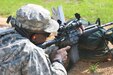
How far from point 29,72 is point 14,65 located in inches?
6.8

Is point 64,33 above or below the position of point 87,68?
above

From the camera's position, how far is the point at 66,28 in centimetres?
577

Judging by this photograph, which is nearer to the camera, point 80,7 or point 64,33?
point 64,33

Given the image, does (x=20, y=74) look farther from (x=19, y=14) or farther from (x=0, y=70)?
(x=19, y=14)

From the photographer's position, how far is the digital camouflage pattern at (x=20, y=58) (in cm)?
415

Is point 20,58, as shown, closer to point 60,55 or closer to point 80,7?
point 60,55

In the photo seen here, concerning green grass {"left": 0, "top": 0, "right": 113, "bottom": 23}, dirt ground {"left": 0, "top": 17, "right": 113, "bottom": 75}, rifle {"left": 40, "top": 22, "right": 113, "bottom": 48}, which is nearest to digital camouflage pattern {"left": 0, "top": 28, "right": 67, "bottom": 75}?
rifle {"left": 40, "top": 22, "right": 113, "bottom": 48}

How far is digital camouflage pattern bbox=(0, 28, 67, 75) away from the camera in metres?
4.15

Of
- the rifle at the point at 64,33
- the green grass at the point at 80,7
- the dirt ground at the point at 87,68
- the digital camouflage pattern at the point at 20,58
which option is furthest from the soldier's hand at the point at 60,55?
the green grass at the point at 80,7

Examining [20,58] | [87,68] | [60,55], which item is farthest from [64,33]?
[20,58]

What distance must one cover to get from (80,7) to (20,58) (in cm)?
709

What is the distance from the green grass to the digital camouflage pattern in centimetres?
559

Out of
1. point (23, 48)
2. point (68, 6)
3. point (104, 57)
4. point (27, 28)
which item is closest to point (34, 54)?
point (23, 48)

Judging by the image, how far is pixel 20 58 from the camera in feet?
13.6
